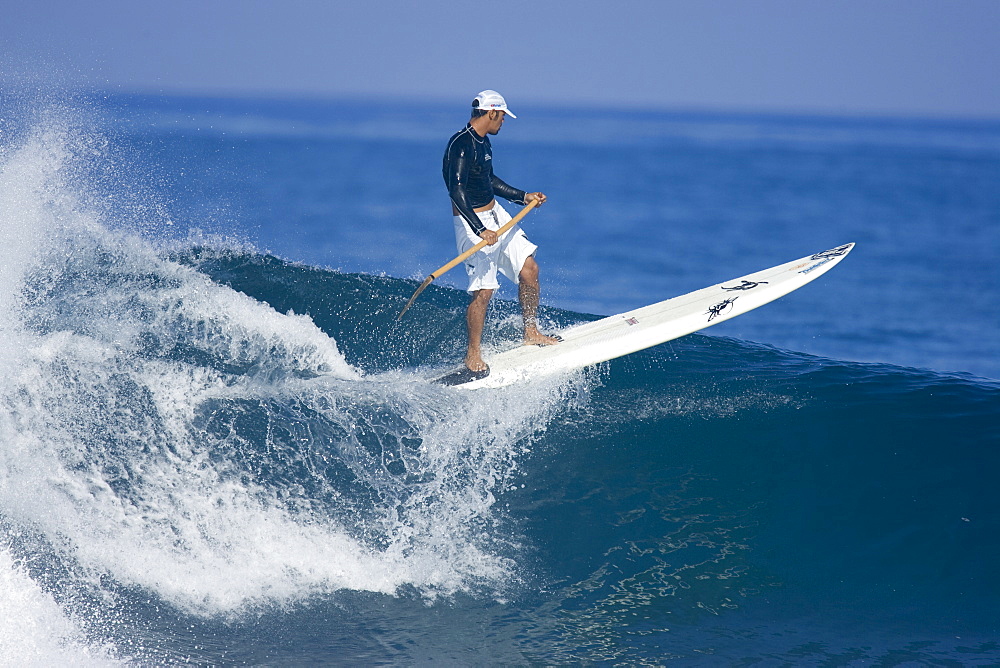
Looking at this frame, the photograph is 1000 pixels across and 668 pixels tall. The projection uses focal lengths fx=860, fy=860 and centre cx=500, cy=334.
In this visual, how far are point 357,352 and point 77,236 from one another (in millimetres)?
3361

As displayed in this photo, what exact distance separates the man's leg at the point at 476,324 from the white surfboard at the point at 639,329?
11 centimetres

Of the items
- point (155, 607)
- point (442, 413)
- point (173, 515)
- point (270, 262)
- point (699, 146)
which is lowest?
point (155, 607)

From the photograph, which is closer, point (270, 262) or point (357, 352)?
point (357, 352)

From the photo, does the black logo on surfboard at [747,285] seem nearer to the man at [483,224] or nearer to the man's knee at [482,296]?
the man at [483,224]

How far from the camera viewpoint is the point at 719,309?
7.59 metres

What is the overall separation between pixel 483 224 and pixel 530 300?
0.90 m

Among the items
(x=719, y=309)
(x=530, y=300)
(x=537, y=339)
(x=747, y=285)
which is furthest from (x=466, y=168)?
(x=747, y=285)

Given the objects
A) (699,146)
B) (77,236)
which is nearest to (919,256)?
(77,236)

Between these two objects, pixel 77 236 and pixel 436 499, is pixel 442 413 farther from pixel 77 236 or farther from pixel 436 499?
pixel 77 236

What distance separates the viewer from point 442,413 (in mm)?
6297

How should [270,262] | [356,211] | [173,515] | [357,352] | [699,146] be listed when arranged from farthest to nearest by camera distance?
[699,146] → [356,211] → [270,262] → [357,352] → [173,515]

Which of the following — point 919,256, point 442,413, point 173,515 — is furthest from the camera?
point 919,256

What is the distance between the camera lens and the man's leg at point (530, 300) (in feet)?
24.0

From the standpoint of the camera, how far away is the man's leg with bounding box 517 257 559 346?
7309 millimetres
